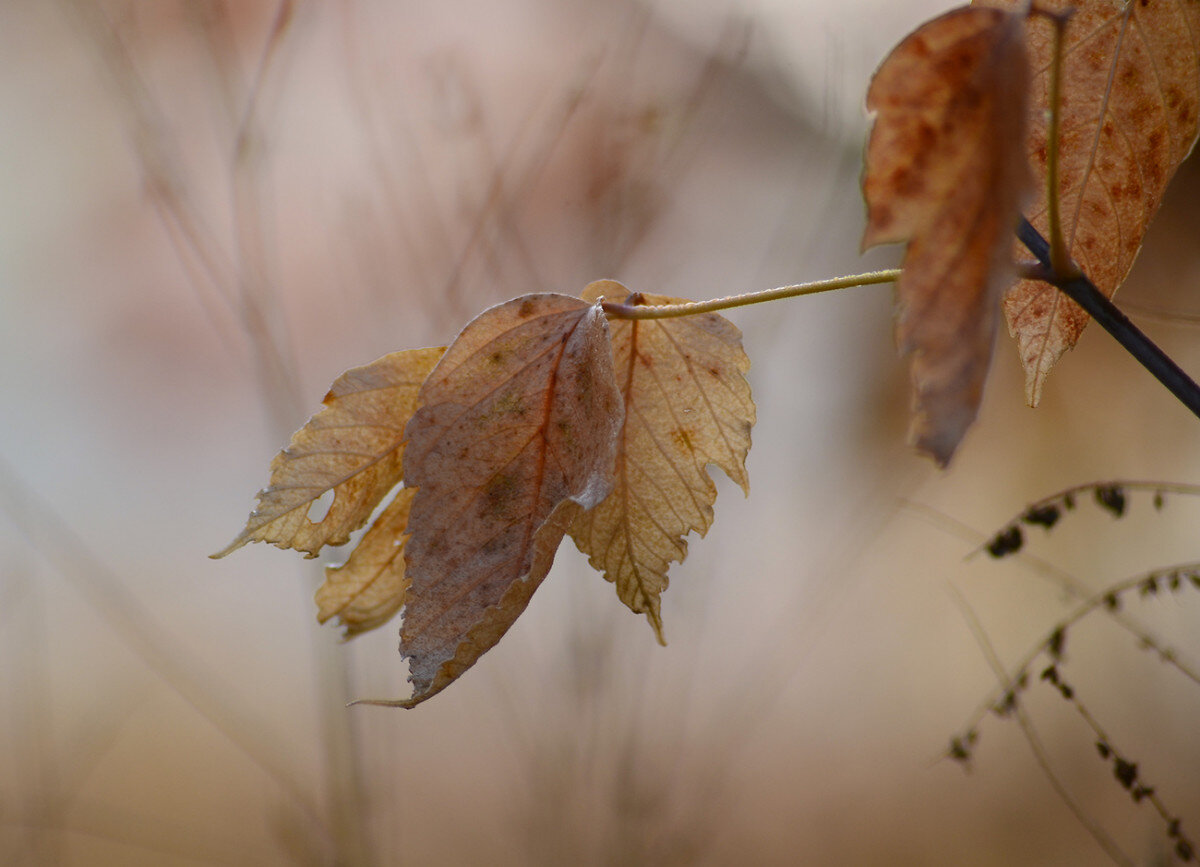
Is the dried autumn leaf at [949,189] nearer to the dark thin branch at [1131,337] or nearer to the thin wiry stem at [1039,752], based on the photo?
the dark thin branch at [1131,337]

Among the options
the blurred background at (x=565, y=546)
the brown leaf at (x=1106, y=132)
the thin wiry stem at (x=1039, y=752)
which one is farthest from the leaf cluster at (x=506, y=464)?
the blurred background at (x=565, y=546)

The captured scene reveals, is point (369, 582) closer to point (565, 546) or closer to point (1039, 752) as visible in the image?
point (1039, 752)

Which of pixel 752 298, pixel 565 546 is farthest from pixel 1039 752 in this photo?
pixel 752 298

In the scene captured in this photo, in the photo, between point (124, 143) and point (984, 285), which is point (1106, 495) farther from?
point (124, 143)

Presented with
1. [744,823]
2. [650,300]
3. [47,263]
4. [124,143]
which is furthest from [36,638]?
[650,300]

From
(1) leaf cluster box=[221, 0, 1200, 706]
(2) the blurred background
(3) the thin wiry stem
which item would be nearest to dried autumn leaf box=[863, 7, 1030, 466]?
(1) leaf cluster box=[221, 0, 1200, 706]

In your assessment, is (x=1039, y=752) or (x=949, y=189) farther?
(x=1039, y=752)
